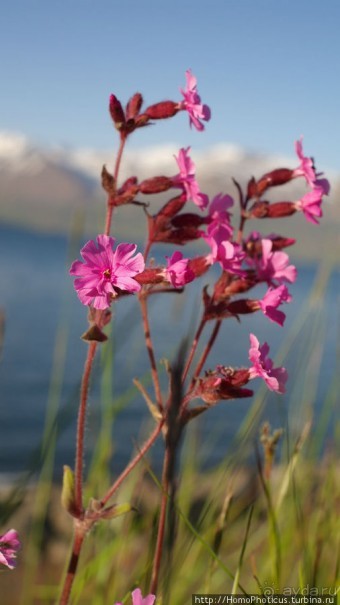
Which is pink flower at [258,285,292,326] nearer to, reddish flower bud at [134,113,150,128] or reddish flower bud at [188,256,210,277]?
reddish flower bud at [188,256,210,277]

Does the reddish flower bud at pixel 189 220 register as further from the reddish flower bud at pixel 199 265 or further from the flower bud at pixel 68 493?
the flower bud at pixel 68 493

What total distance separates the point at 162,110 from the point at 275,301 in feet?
1.21

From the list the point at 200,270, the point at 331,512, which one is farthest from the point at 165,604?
the point at 331,512

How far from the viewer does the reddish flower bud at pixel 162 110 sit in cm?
117

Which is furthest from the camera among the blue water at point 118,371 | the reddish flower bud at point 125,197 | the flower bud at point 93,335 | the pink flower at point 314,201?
the blue water at point 118,371

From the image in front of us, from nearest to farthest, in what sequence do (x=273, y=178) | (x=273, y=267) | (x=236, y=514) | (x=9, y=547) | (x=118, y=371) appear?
1. (x=9, y=547)
2. (x=273, y=267)
3. (x=273, y=178)
4. (x=236, y=514)
5. (x=118, y=371)

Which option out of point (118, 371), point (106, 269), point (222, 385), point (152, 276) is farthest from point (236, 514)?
point (118, 371)

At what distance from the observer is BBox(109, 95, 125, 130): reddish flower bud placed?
3.64 ft

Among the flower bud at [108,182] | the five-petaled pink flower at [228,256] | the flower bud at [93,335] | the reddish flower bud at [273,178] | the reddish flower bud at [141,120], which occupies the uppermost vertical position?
the reddish flower bud at [141,120]

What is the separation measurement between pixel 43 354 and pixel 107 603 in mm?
11498

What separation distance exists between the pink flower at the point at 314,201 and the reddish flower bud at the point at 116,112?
0.32 m

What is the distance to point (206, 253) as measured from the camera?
44.7 inches

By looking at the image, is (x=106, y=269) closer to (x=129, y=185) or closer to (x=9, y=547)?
(x=129, y=185)

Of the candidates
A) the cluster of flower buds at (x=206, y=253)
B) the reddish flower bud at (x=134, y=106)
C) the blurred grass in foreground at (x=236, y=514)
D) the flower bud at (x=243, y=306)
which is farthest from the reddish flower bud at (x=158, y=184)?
the blurred grass in foreground at (x=236, y=514)
